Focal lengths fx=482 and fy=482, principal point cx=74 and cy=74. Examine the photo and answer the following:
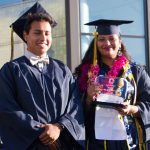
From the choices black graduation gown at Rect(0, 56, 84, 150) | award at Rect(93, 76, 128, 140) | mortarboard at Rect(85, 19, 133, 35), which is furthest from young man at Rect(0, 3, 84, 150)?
mortarboard at Rect(85, 19, 133, 35)

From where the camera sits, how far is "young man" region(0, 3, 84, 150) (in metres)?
3.56

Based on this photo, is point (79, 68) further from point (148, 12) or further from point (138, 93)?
point (148, 12)

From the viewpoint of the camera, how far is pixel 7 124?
3609 mm

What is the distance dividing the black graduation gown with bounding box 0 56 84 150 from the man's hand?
0.12 ft

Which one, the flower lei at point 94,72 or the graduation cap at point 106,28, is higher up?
the graduation cap at point 106,28

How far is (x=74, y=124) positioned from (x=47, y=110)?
0.82ft

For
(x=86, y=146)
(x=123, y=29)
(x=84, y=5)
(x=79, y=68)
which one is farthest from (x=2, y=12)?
(x=86, y=146)

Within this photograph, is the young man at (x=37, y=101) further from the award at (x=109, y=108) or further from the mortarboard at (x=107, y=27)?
the mortarboard at (x=107, y=27)

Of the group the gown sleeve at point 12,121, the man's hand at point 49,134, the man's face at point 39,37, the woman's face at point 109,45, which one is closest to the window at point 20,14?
the woman's face at point 109,45

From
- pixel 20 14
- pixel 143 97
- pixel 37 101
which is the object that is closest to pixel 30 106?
pixel 37 101

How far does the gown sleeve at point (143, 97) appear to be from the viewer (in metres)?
4.02

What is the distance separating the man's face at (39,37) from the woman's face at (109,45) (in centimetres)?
51

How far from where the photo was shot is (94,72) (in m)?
4.02

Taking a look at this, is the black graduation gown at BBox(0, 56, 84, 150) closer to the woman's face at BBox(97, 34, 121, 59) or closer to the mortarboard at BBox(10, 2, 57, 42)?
the mortarboard at BBox(10, 2, 57, 42)
